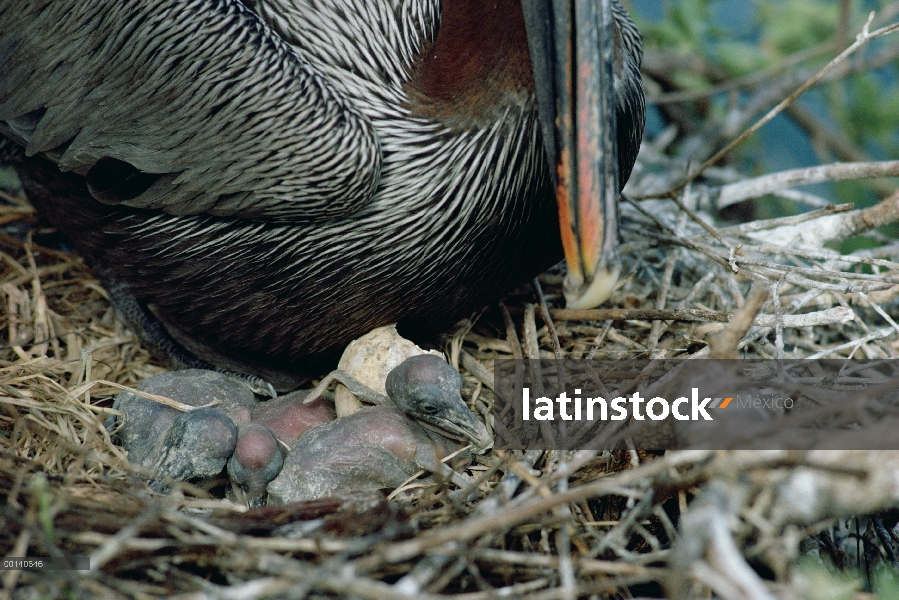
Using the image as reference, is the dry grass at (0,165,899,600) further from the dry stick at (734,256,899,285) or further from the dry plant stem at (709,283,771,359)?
the dry plant stem at (709,283,771,359)

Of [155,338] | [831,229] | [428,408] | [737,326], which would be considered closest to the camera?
[737,326]

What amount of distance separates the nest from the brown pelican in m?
0.43

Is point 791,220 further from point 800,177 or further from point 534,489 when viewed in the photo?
point 534,489

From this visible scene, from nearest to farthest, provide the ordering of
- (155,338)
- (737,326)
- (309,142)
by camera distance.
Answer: (737,326)
(309,142)
(155,338)

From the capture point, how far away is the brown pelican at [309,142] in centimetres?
225

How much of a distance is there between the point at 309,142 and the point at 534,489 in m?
1.10

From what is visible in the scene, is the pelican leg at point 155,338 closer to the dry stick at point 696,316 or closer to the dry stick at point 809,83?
the dry stick at point 696,316

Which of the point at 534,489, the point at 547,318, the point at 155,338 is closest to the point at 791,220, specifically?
the point at 547,318

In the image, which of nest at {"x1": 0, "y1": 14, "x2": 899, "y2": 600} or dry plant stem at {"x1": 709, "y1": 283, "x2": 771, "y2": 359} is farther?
dry plant stem at {"x1": 709, "y1": 283, "x2": 771, "y2": 359}

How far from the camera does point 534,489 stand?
185cm

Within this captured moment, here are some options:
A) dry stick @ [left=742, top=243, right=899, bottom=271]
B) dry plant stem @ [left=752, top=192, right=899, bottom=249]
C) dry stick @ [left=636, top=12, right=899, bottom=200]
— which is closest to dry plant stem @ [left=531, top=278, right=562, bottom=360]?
dry stick @ [left=636, top=12, right=899, bottom=200]

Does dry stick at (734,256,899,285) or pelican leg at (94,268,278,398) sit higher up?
dry stick at (734,256,899,285)

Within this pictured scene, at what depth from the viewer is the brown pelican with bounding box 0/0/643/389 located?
2.25 metres

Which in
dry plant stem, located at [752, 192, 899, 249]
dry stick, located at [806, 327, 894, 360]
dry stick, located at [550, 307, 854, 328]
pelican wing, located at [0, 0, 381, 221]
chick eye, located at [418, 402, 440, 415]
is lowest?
chick eye, located at [418, 402, 440, 415]
